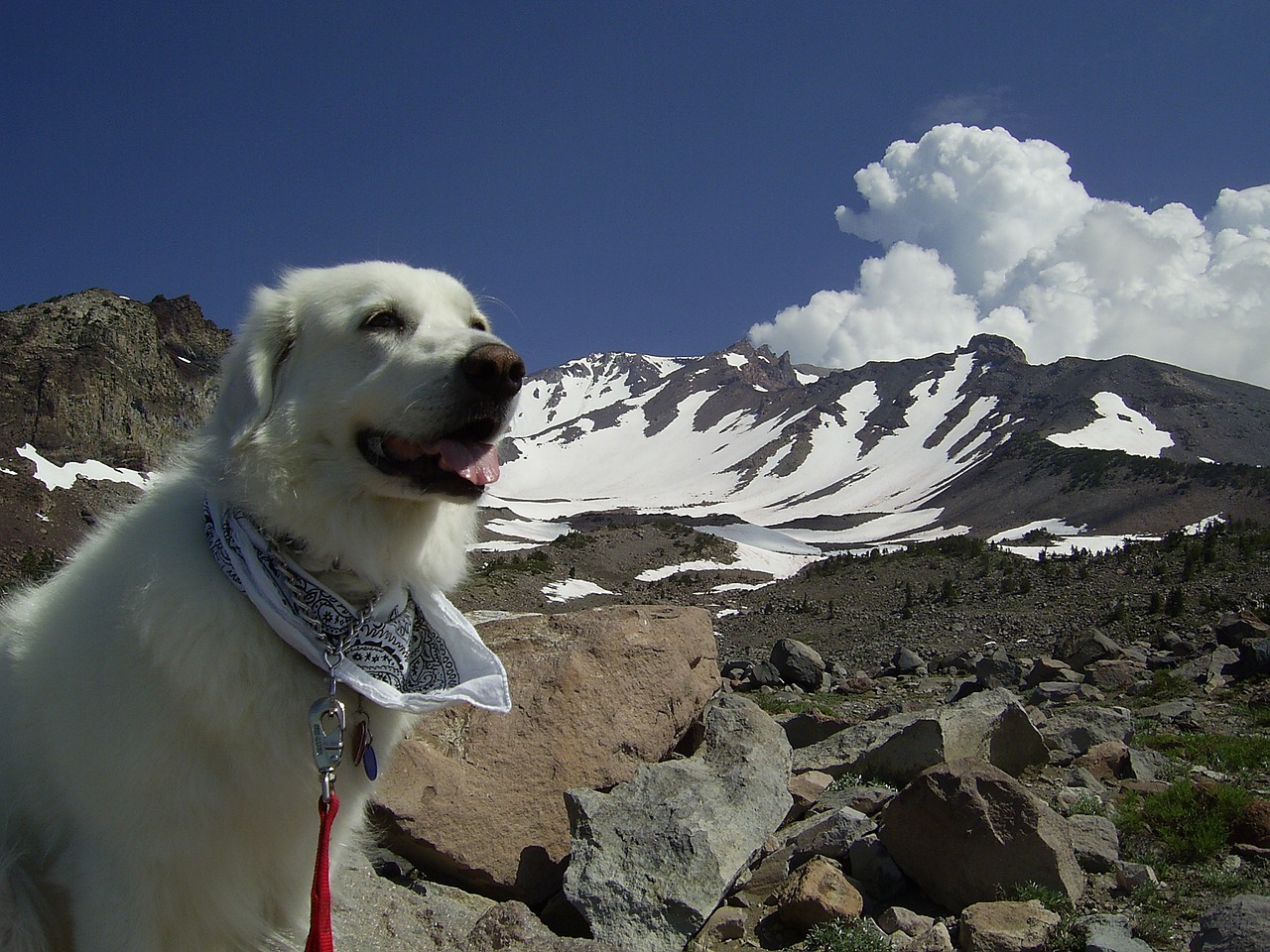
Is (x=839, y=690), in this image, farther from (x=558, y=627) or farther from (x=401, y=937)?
(x=401, y=937)

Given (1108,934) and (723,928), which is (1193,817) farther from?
(723,928)

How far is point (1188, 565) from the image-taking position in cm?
2562

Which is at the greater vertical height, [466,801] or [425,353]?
[425,353]

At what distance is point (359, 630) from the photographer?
266 centimetres

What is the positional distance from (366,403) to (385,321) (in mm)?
412

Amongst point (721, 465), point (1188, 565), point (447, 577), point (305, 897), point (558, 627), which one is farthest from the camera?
point (721, 465)

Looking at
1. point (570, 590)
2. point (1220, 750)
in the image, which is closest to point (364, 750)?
point (1220, 750)

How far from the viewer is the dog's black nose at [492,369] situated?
268cm

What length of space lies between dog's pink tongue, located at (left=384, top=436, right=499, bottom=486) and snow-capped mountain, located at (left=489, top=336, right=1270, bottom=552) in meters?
71.1

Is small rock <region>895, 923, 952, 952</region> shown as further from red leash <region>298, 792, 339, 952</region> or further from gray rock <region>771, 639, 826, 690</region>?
gray rock <region>771, 639, 826, 690</region>

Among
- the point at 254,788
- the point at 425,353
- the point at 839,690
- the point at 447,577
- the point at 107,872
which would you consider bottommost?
the point at 839,690

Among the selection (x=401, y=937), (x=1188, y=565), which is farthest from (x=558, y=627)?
(x=1188, y=565)

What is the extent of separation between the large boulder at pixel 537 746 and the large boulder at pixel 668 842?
518mm

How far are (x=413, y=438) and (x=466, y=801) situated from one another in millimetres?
2992
